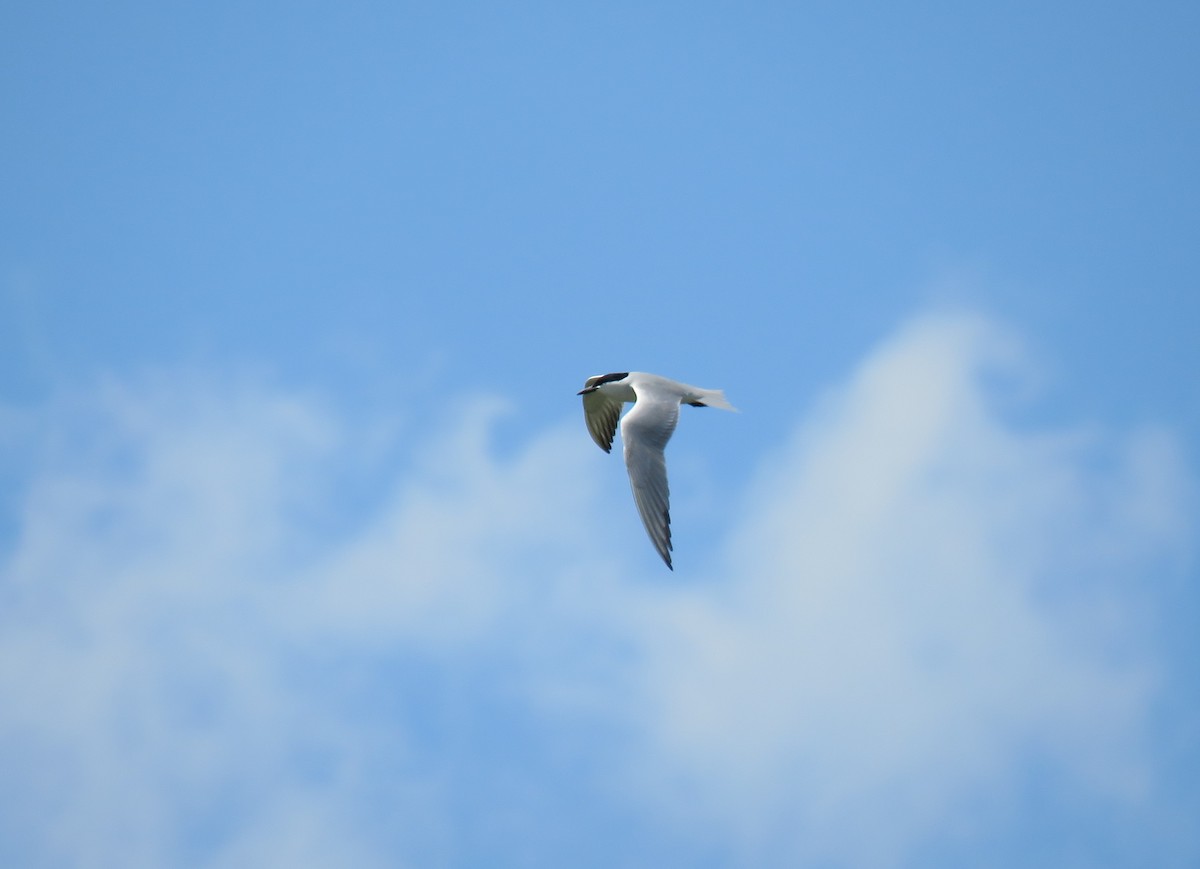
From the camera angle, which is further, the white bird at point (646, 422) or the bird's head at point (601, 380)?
the bird's head at point (601, 380)

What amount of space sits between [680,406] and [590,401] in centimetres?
247

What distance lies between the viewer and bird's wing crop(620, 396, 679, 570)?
1175 centimetres

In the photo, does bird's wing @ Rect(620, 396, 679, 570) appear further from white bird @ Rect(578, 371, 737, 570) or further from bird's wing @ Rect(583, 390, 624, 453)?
bird's wing @ Rect(583, 390, 624, 453)

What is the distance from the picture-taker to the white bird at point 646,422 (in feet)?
38.9

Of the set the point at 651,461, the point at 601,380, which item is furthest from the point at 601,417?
the point at 651,461

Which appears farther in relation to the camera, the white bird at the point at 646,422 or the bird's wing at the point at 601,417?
the bird's wing at the point at 601,417

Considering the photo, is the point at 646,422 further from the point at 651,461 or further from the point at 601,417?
the point at 601,417

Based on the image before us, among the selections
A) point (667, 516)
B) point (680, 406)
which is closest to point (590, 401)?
point (680, 406)

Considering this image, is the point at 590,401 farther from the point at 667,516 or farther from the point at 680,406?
the point at 667,516

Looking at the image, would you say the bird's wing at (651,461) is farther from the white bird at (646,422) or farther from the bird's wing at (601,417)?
the bird's wing at (601,417)

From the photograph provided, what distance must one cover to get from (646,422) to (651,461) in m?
0.65

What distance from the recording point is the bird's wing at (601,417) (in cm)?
1550

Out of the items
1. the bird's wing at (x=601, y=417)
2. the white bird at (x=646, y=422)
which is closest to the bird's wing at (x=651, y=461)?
the white bird at (x=646, y=422)

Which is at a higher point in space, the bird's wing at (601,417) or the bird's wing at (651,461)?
the bird's wing at (601,417)
